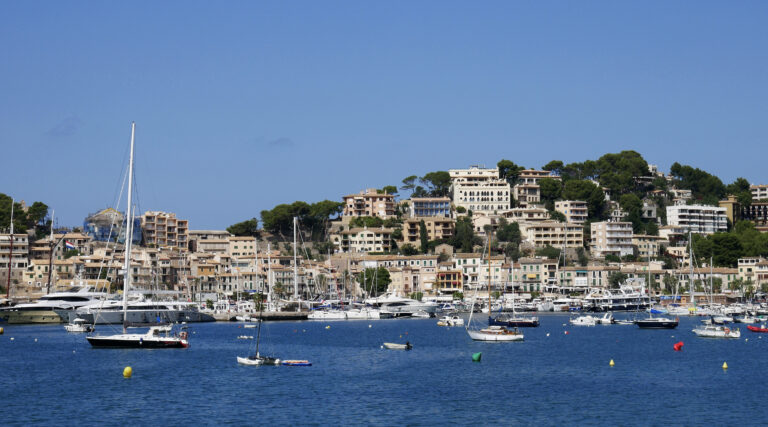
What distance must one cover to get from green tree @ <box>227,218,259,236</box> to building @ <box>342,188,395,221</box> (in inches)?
551

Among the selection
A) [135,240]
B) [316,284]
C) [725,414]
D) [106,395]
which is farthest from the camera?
[135,240]

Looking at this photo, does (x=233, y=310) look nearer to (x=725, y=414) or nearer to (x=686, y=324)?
(x=686, y=324)

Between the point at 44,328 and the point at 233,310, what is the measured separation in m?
22.2

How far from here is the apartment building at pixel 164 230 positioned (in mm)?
150625

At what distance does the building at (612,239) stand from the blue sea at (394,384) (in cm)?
7881

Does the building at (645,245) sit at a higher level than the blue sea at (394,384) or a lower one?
higher

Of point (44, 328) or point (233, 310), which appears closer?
point (44, 328)

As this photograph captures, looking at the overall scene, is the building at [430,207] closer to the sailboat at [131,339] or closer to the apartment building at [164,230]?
the apartment building at [164,230]

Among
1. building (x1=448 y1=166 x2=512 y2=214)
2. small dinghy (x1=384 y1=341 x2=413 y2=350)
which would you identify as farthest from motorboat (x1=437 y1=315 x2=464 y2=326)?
building (x1=448 y1=166 x2=512 y2=214)

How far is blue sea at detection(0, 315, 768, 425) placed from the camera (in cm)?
3638

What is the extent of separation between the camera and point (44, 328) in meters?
85.1

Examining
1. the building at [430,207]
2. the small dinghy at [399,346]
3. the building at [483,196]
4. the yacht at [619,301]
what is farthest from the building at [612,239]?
the small dinghy at [399,346]

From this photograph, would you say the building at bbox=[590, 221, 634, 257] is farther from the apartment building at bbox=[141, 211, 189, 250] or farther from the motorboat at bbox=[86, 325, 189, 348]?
the motorboat at bbox=[86, 325, 189, 348]

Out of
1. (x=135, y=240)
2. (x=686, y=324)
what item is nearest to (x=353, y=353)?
(x=686, y=324)
